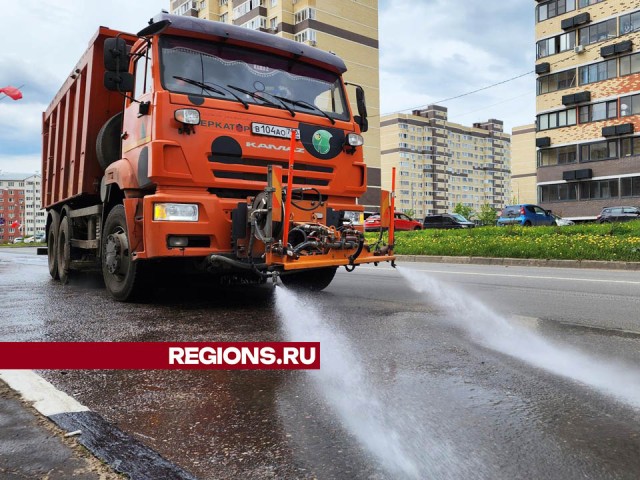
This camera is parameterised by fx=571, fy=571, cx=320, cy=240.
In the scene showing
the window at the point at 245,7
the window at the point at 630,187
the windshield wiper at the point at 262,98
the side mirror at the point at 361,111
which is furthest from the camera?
the window at the point at 245,7

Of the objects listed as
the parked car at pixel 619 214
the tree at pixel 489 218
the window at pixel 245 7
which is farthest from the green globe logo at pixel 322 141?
the window at pixel 245 7

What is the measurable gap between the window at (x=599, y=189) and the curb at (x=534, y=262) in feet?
110

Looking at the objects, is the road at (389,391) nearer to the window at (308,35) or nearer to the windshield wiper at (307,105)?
the windshield wiper at (307,105)

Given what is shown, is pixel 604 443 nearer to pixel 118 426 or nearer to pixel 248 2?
pixel 118 426

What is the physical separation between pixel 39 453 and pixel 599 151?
49.7 metres

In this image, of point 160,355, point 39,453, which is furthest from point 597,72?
point 39,453

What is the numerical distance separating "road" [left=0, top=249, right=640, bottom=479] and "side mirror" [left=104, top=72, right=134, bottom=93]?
246 centimetres

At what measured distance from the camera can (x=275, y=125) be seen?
634 cm

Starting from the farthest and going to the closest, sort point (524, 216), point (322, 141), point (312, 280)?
point (524, 216) < point (312, 280) < point (322, 141)

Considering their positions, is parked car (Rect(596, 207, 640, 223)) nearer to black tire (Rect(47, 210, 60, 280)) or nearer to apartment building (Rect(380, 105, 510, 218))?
black tire (Rect(47, 210, 60, 280))

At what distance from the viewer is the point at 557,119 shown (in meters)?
48.6

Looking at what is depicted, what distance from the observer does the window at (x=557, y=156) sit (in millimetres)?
47594

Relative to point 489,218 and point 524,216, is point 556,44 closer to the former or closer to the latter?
point 489,218

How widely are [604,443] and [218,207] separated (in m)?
4.30
